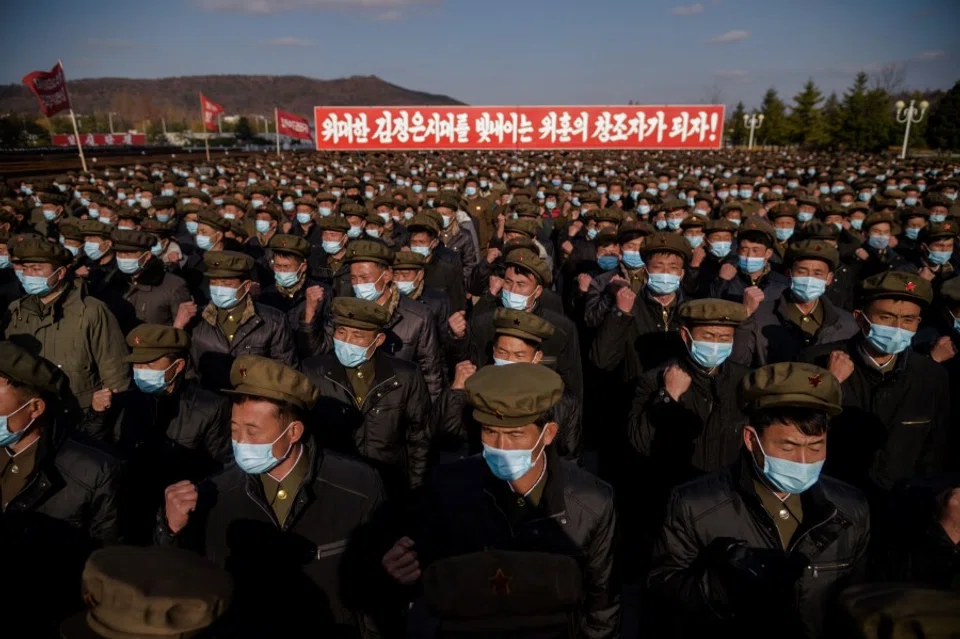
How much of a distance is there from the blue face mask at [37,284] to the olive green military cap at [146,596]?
14.0 ft

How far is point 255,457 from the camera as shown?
2.52m

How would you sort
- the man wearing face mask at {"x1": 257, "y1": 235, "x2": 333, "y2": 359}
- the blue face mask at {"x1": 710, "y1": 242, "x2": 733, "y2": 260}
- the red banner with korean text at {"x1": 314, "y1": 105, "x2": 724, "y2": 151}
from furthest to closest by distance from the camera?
the red banner with korean text at {"x1": 314, "y1": 105, "x2": 724, "y2": 151}, the blue face mask at {"x1": 710, "y1": 242, "x2": 733, "y2": 260}, the man wearing face mask at {"x1": 257, "y1": 235, "x2": 333, "y2": 359}

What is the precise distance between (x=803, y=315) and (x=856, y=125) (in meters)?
57.7

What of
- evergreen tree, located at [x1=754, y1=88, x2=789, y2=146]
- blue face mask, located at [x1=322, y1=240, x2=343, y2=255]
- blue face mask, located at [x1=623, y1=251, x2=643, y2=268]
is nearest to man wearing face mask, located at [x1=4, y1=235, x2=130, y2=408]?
blue face mask, located at [x1=322, y1=240, x2=343, y2=255]

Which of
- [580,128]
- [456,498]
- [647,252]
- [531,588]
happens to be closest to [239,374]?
[456,498]

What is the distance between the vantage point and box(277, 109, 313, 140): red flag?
2992cm

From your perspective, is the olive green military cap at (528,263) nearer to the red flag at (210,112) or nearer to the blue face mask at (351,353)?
the blue face mask at (351,353)

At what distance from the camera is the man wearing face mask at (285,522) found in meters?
2.44

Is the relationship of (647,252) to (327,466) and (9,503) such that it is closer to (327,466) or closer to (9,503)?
(327,466)

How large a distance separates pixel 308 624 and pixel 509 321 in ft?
5.96

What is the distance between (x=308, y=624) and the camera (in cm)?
248

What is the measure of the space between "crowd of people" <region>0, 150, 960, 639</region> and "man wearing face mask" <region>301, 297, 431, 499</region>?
1cm

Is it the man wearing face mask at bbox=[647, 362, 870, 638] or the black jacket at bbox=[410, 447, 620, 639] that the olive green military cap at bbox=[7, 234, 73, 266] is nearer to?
the black jacket at bbox=[410, 447, 620, 639]

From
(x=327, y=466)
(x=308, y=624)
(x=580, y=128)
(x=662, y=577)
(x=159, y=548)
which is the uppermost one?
(x=580, y=128)
